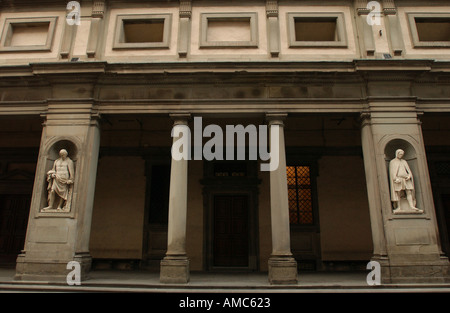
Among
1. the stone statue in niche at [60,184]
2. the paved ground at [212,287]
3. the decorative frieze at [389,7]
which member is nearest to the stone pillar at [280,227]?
the paved ground at [212,287]

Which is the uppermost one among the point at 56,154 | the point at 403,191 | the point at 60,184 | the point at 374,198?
the point at 56,154

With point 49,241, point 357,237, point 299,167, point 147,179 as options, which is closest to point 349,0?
point 299,167

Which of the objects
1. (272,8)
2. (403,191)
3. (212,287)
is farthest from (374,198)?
(272,8)

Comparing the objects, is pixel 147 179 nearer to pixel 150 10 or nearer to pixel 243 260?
pixel 243 260

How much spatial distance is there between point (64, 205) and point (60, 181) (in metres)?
→ 0.69

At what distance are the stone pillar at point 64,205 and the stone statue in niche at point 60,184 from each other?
0.12 feet

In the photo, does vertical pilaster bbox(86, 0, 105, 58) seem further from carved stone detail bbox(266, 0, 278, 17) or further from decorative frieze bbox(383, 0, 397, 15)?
decorative frieze bbox(383, 0, 397, 15)

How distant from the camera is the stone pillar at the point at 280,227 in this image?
8234 millimetres

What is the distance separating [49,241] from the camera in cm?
863

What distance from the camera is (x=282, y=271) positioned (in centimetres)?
823

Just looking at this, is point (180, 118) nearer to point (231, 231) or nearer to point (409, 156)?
point (231, 231)

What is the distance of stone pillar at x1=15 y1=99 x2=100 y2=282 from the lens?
8445 millimetres

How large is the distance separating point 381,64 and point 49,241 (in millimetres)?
10731

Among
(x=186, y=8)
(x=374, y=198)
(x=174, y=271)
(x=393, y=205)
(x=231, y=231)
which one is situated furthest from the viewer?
(x=231, y=231)
